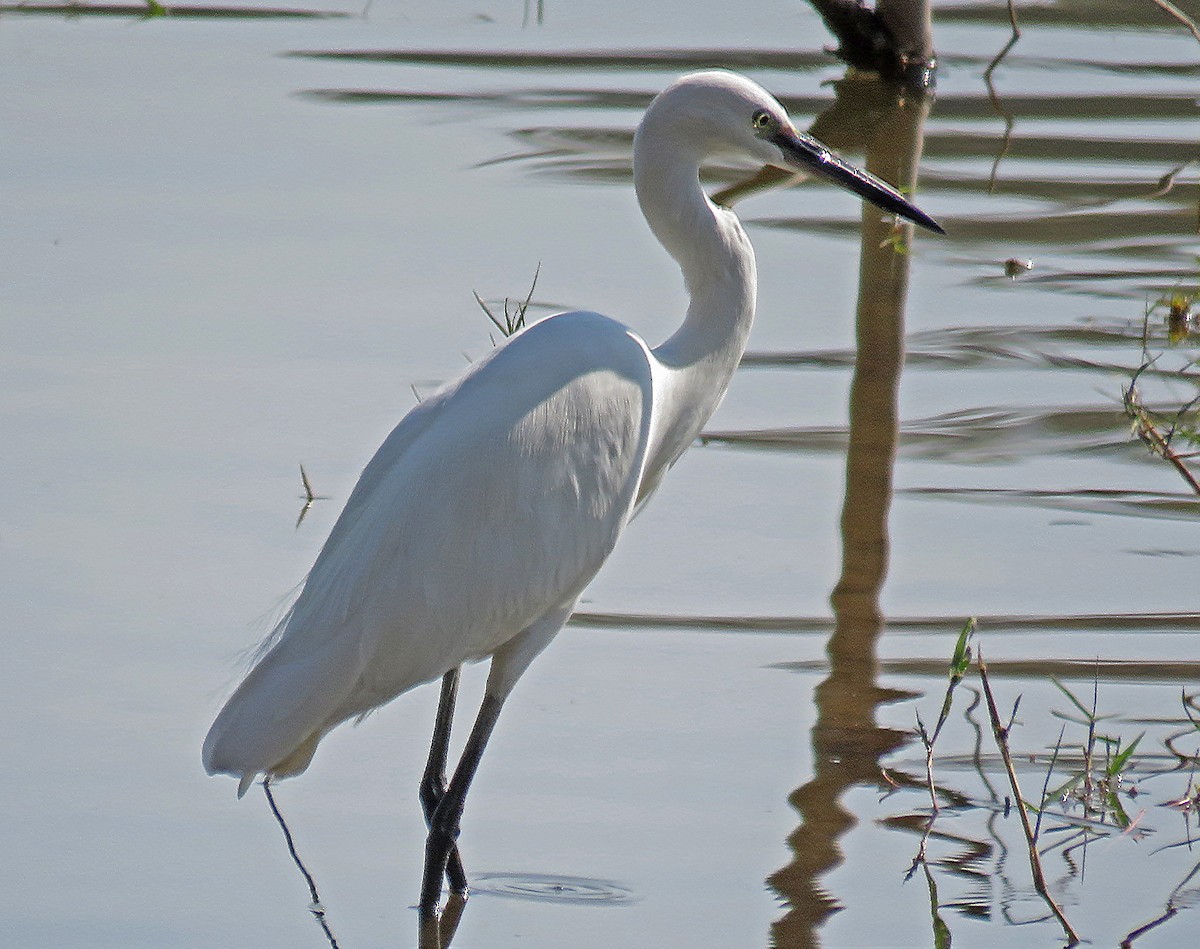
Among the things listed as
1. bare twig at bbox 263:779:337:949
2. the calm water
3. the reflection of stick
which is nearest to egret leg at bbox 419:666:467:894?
the calm water

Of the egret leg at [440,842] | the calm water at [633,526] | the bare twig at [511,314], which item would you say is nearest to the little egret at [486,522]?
the egret leg at [440,842]

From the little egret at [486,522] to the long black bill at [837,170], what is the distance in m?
0.04

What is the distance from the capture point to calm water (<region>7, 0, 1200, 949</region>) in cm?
376

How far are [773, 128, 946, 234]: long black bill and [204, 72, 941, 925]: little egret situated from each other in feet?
0.12

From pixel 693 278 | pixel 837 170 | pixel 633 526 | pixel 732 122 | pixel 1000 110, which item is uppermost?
pixel 732 122

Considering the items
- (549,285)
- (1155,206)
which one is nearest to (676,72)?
(1155,206)

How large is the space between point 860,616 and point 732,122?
130cm

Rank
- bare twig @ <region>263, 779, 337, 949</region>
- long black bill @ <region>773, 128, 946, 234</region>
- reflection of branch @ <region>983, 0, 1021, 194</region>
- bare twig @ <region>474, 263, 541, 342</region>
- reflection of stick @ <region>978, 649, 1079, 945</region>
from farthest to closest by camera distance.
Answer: reflection of branch @ <region>983, 0, 1021, 194</region> < bare twig @ <region>474, 263, 541, 342</region> < long black bill @ <region>773, 128, 946, 234</region> < bare twig @ <region>263, 779, 337, 949</region> < reflection of stick @ <region>978, 649, 1079, 945</region>

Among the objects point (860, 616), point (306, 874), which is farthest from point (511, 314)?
point (306, 874)

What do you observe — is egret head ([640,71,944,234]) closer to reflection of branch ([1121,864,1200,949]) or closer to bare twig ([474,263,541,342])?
bare twig ([474,263,541,342])

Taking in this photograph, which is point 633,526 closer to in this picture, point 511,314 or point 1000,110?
point 511,314

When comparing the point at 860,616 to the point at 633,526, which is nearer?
the point at 860,616

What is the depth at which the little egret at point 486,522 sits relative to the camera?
12.0 ft

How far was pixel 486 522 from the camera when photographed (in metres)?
3.78
